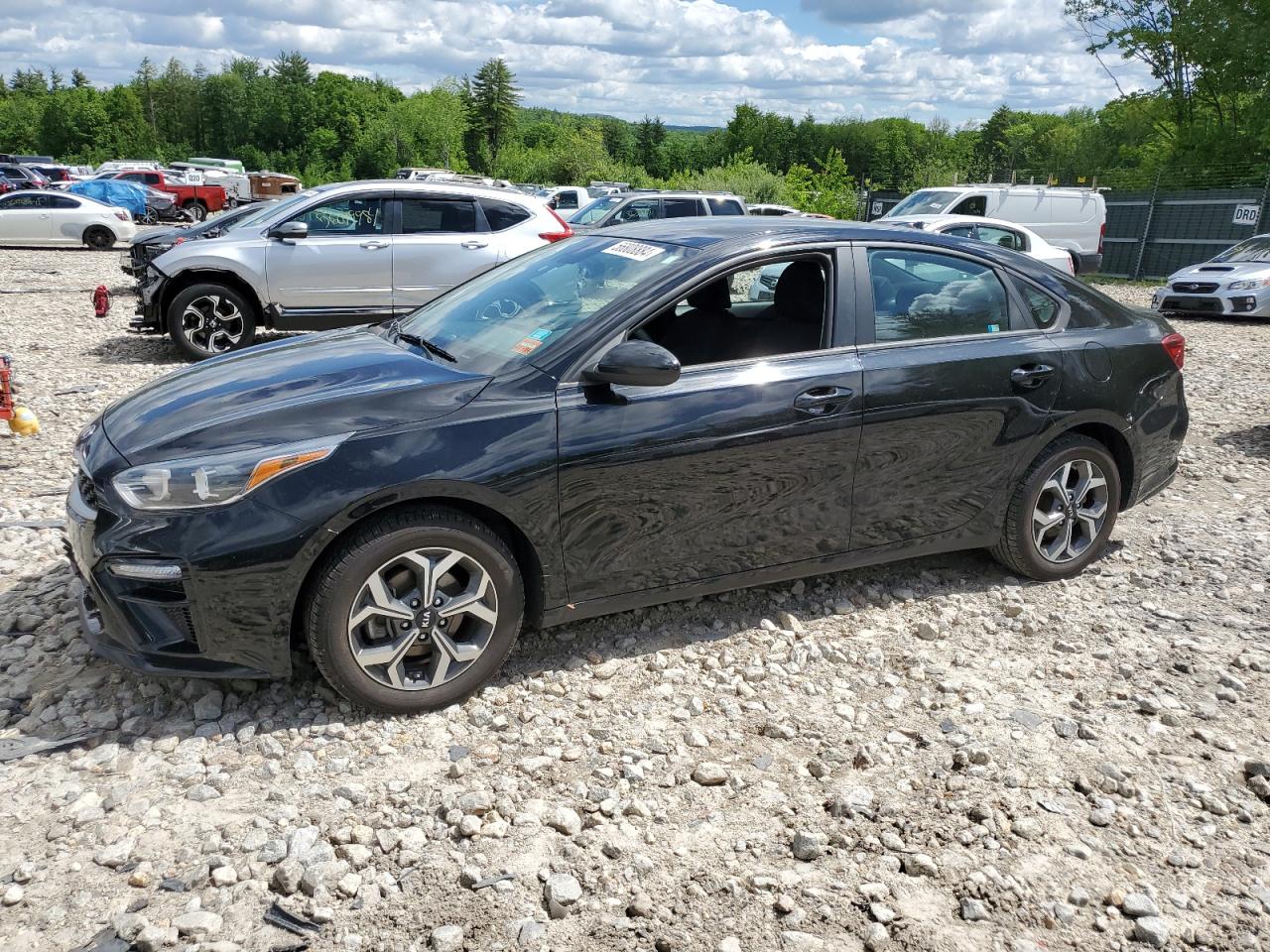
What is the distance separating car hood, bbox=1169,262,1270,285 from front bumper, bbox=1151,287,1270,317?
25 cm

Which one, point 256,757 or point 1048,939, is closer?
point 1048,939

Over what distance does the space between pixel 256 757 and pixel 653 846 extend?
1.35 meters

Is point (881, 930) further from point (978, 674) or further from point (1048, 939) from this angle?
point (978, 674)

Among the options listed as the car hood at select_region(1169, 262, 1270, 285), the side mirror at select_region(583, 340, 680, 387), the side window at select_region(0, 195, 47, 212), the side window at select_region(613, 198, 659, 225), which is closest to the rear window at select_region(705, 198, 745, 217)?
the side window at select_region(613, 198, 659, 225)

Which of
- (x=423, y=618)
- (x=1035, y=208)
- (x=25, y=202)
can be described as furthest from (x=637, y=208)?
(x=423, y=618)

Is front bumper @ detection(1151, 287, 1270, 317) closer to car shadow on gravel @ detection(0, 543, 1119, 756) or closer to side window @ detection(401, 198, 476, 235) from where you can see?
side window @ detection(401, 198, 476, 235)

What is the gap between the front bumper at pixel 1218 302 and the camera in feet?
50.0

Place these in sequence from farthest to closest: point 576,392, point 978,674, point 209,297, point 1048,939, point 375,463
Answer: point 209,297, point 978,674, point 576,392, point 375,463, point 1048,939

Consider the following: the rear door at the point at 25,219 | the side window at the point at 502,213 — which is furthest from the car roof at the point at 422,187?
the rear door at the point at 25,219

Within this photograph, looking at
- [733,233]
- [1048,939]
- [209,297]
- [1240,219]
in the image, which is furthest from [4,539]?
[1240,219]

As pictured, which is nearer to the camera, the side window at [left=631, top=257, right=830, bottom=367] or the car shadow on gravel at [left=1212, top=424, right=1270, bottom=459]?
the side window at [left=631, top=257, right=830, bottom=367]

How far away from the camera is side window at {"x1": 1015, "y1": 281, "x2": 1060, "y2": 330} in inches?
182

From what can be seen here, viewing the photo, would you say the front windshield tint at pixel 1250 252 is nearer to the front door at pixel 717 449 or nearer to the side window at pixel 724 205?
the side window at pixel 724 205

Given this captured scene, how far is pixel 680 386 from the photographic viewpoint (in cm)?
382
